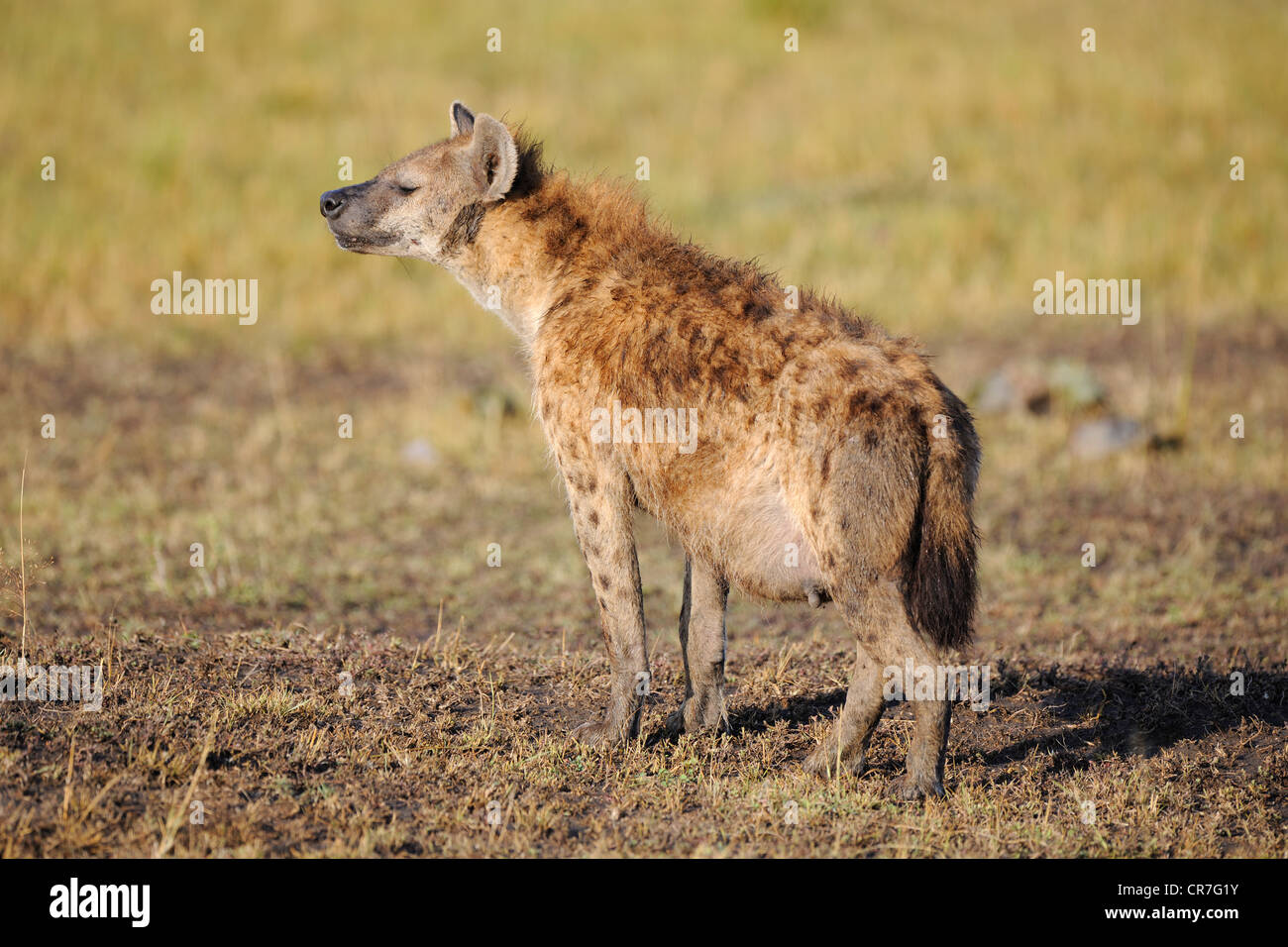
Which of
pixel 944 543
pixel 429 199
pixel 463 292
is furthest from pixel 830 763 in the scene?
pixel 463 292

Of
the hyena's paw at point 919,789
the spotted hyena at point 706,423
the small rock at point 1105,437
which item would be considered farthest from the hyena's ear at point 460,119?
the small rock at point 1105,437

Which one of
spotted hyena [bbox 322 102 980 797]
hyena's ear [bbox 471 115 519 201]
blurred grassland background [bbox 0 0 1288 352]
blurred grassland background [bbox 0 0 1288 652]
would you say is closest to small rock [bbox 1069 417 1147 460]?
blurred grassland background [bbox 0 0 1288 652]

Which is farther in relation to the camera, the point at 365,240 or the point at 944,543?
the point at 365,240

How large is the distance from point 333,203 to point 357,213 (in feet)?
0.40

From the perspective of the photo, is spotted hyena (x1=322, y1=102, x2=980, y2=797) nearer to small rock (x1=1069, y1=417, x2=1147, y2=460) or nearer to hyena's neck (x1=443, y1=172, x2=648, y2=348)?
hyena's neck (x1=443, y1=172, x2=648, y2=348)

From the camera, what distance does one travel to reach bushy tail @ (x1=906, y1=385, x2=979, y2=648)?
5.03 m

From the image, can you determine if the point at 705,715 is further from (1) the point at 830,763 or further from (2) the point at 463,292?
(2) the point at 463,292

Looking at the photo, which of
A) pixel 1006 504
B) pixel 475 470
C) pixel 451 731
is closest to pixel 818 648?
pixel 451 731

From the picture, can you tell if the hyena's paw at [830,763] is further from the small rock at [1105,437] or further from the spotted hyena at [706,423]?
the small rock at [1105,437]

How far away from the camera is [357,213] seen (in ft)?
21.1

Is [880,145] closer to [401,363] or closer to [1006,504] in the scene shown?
[401,363]

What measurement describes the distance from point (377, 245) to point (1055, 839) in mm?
4056

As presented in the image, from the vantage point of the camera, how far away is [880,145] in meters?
21.0

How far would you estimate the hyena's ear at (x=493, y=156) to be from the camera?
6.11 meters
